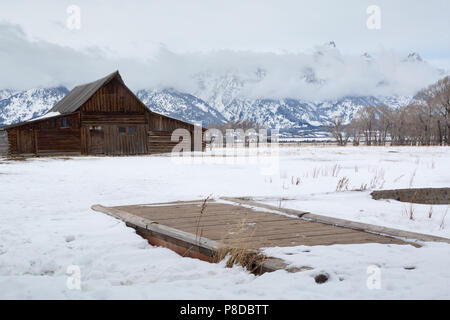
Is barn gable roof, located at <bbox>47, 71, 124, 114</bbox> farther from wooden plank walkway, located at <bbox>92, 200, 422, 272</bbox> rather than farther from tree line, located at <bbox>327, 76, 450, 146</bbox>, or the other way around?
tree line, located at <bbox>327, 76, 450, 146</bbox>

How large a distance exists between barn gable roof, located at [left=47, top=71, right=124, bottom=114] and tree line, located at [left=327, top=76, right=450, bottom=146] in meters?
46.9

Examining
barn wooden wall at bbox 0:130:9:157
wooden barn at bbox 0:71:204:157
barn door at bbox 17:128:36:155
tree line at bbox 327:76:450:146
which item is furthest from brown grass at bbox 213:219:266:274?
tree line at bbox 327:76:450:146

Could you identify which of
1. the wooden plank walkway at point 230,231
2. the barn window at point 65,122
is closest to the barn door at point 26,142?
the barn window at point 65,122

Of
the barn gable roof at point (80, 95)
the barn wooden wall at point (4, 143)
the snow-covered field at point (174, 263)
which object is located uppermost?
the barn gable roof at point (80, 95)

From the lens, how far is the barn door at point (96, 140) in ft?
102

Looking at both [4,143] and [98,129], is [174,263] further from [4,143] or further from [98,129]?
[4,143]

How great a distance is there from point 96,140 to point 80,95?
5653 mm

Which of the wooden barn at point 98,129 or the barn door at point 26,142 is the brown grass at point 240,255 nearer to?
the wooden barn at point 98,129

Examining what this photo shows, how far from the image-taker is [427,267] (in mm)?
3457

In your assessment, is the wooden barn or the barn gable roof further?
the barn gable roof

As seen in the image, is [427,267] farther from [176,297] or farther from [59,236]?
[59,236]

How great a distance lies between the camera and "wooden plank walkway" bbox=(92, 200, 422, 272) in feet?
14.0

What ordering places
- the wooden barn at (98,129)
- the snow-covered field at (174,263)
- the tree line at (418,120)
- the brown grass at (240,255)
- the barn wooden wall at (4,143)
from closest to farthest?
1. the snow-covered field at (174,263)
2. the brown grass at (240,255)
3. the wooden barn at (98,129)
4. the barn wooden wall at (4,143)
5. the tree line at (418,120)

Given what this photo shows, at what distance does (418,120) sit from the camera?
69.7m
